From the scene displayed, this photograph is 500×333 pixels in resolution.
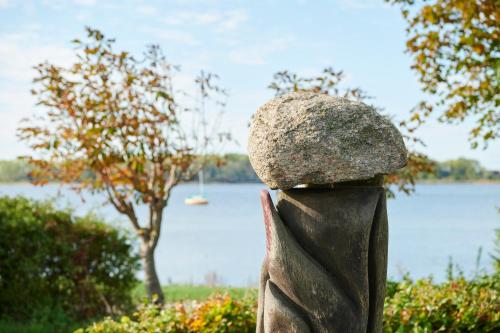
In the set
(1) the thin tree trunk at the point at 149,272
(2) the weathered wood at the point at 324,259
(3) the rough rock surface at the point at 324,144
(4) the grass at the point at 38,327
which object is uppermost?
(3) the rough rock surface at the point at 324,144

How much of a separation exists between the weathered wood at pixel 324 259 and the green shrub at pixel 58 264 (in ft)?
20.6

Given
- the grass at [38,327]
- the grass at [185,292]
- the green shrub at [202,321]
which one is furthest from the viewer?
the grass at [185,292]

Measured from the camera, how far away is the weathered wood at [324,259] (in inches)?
118

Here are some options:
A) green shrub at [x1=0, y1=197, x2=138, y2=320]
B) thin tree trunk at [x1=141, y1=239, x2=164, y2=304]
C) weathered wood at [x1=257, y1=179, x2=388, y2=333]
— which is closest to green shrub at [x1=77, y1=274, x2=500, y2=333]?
weathered wood at [x1=257, y1=179, x2=388, y2=333]

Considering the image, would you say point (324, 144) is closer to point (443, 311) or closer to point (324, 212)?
point (324, 212)

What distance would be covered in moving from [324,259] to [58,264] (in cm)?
675

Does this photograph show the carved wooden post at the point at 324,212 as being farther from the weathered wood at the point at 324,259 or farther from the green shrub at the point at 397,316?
the green shrub at the point at 397,316

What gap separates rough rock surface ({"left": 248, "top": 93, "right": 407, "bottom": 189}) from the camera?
3.01 metres

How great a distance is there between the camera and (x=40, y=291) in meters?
8.64

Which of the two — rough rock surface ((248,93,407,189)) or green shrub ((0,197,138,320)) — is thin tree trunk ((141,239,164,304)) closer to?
green shrub ((0,197,138,320))

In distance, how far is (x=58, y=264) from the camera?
8.84 m

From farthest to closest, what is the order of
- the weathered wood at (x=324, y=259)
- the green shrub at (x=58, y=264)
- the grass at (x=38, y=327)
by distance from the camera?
the green shrub at (x=58, y=264) → the grass at (x=38, y=327) → the weathered wood at (x=324, y=259)

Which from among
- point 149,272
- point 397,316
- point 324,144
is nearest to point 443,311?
point 397,316

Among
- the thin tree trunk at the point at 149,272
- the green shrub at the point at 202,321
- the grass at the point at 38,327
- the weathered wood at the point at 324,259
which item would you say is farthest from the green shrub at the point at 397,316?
the thin tree trunk at the point at 149,272
